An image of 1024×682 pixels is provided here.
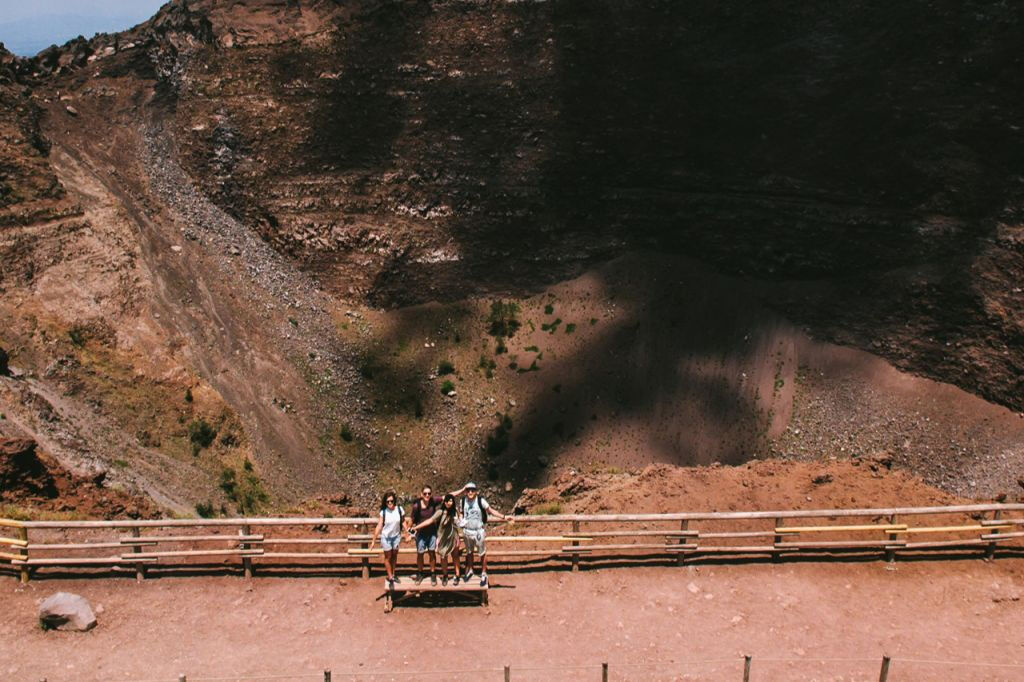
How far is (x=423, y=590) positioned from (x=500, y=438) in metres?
24.4

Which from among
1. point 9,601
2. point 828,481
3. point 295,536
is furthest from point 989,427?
point 9,601

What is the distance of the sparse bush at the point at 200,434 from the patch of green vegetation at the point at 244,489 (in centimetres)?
173

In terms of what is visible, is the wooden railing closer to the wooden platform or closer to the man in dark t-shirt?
the wooden platform

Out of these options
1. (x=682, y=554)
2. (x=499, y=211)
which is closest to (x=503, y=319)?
(x=499, y=211)

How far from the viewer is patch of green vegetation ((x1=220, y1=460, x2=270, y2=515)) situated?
3638cm

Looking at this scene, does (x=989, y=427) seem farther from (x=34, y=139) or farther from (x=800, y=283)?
(x=34, y=139)

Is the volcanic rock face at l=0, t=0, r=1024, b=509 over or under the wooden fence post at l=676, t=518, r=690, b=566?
over

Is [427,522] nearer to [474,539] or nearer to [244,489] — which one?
[474,539]

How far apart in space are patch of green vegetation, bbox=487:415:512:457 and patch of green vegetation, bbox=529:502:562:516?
1126 cm

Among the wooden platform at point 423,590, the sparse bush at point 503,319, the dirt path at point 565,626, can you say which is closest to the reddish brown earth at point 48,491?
the dirt path at point 565,626

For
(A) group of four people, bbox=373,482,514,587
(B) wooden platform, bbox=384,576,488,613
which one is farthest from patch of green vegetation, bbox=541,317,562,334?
(A) group of four people, bbox=373,482,514,587

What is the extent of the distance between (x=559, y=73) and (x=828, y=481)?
30228 millimetres

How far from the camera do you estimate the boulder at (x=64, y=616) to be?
783 inches

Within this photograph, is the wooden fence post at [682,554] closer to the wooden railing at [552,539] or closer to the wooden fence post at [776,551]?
the wooden railing at [552,539]
